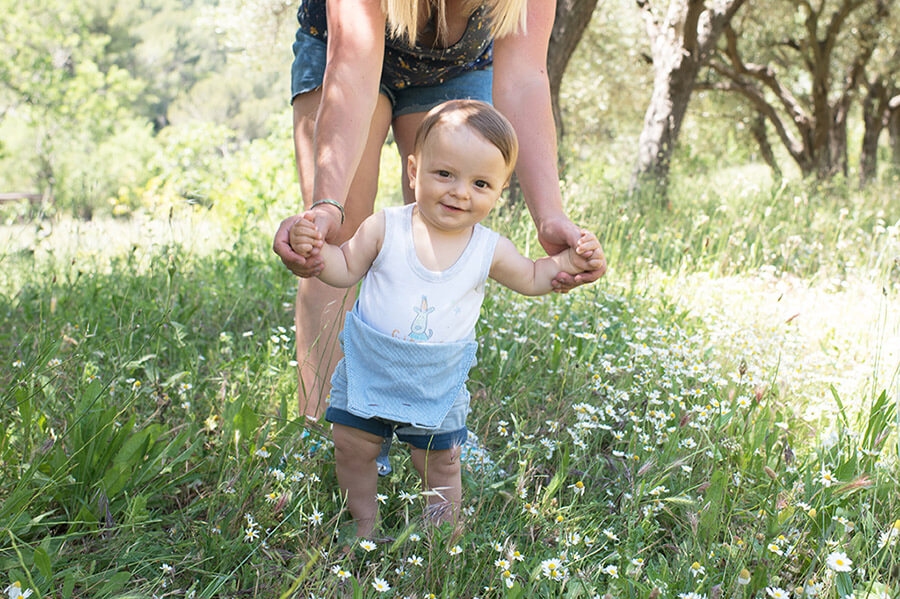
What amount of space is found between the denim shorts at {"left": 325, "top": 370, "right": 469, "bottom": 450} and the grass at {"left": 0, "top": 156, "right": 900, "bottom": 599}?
16 cm

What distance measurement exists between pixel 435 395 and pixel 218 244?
14.9ft

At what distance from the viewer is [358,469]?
1988 millimetres

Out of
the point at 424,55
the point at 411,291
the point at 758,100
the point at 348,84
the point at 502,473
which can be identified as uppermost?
the point at 758,100

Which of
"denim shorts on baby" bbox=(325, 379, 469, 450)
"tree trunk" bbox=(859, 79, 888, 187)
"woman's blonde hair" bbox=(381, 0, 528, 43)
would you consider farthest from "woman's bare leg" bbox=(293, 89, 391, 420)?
"tree trunk" bbox=(859, 79, 888, 187)

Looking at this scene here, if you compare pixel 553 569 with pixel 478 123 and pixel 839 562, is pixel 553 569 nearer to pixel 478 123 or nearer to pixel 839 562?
pixel 839 562

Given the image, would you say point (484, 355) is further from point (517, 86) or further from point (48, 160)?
point (48, 160)

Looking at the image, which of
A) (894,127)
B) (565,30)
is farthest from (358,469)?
(894,127)

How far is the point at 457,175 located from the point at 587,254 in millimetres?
402

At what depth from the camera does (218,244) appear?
19.7 ft

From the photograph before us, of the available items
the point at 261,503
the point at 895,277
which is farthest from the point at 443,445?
the point at 895,277

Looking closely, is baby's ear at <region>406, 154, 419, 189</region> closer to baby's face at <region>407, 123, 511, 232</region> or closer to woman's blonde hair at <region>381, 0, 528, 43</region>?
baby's face at <region>407, 123, 511, 232</region>

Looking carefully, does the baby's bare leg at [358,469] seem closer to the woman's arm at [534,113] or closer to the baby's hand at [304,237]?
the baby's hand at [304,237]

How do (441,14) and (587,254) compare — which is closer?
(587,254)

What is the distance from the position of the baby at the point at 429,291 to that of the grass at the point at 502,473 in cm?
15
